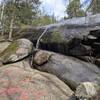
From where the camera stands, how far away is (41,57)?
341 inches

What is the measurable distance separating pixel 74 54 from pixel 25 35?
4.38m

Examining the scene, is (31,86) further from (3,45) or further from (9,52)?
(3,45)

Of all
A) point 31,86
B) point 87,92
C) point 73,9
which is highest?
point 73,9

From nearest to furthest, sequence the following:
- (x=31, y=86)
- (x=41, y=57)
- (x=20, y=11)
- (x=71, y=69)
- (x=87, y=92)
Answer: (x=87, y=92)
(x=31, y=86)
(x=71, y=69)
(x=41, y=57)
(x=20, y=11)

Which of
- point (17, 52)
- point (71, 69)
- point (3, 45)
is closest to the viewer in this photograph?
point (71, 69)

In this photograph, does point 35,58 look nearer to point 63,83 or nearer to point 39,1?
point 63,83

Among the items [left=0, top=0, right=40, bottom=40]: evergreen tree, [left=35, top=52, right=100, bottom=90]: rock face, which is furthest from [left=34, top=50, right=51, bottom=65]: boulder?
[left=0, top=0, right=40, bottom=40]: evergreen tree

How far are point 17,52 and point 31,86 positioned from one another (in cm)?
251

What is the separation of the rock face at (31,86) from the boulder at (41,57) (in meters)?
0.47

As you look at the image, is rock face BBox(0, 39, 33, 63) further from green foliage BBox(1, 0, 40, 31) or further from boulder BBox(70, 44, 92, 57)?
Answer: green foliage BBox(1, 0, 40, 31)

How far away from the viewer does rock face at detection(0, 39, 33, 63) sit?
30.5 ft

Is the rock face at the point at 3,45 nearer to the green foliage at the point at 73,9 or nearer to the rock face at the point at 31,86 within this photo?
the rock face at the point at 31,86

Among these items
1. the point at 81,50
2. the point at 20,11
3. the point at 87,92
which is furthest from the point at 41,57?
the point at 20,11

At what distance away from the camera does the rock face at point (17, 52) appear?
30.5 ft
